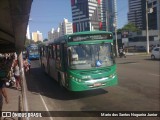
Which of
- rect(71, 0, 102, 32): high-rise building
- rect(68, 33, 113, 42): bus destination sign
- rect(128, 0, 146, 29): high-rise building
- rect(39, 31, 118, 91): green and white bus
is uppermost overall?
rect(128, 0, 146, 29): high-rise building

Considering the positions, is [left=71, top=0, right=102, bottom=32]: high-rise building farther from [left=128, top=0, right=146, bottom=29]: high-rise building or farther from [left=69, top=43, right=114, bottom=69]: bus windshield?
[left=128, top=0, right=146, bottom=29]: high-rise building

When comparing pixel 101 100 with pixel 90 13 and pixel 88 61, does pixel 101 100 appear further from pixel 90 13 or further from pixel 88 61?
pixel 90 13

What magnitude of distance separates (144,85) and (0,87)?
273 inches

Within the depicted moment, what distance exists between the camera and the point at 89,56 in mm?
11758

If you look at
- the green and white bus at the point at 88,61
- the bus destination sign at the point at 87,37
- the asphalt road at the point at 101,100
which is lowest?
the asphalt road at the point at 101,100

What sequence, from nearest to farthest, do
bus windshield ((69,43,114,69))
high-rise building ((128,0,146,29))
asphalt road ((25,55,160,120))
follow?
asphalt road ((25,55,160,120)) < bus windshield ((69,43,114,69)) < high-rise building ((128,0,146,29))

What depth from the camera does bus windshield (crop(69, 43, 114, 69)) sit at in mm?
11680

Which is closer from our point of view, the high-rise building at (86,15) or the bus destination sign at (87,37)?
the bus destination sign at (87,37)

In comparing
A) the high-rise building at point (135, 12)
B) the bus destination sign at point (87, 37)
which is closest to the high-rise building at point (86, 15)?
the bus destination sign at point (87, 37)

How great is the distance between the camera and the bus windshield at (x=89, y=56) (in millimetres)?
11680

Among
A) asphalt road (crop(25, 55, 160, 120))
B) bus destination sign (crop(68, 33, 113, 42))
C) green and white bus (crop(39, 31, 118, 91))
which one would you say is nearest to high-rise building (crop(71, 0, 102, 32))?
asphalt road (crop(25, 55, 160, 120))

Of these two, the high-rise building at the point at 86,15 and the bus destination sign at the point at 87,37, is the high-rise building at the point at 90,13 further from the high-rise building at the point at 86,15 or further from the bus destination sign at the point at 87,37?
the bus destination sign at the point at 87,37

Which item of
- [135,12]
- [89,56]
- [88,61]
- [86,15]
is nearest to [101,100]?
[88,61]

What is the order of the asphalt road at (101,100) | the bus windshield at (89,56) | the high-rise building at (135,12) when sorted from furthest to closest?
the high-rise building at (135,12) < the bus windshield at (89,56) < the asphalt road at (101,100)
